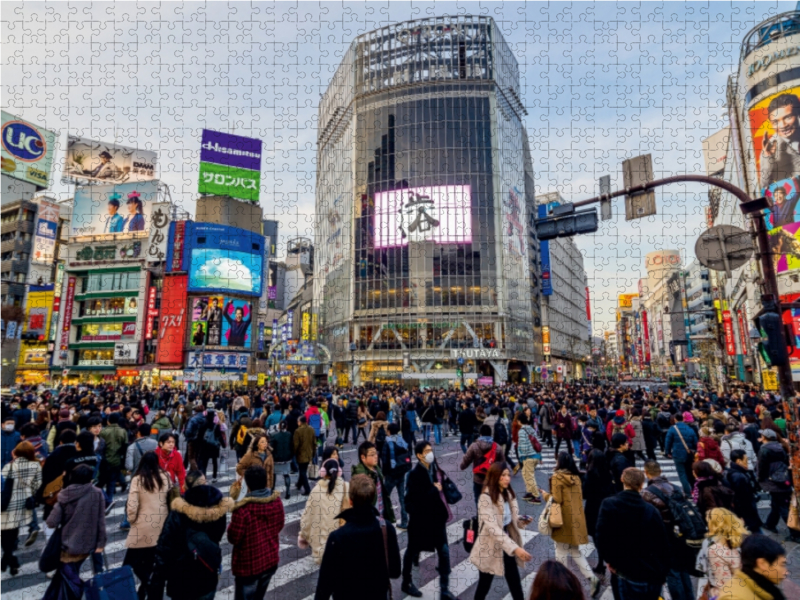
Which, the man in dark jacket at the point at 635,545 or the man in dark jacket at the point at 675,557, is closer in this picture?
the man in dark jacket at the point at 635,545

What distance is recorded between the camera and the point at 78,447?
7.05 meters

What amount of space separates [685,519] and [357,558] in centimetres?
350

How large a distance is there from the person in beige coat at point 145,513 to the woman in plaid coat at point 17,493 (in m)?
2.35

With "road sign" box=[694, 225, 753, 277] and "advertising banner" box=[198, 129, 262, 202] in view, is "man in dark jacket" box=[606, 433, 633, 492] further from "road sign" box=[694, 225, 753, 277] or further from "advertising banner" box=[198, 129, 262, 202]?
"advertising banner" box=[198, 129, 262, 202]

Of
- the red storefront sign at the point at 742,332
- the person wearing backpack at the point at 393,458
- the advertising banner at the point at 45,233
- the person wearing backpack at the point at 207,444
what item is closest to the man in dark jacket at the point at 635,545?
the person wearing backpack at the point at 393,458

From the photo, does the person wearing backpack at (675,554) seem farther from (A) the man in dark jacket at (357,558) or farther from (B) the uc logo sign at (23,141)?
(B) the uc logo sign at (23,141)

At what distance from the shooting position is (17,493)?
6184 mm

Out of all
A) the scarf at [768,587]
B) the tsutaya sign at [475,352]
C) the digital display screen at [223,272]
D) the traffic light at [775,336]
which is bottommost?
the scarf at [768,587]

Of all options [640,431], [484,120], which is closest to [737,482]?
[640,431]

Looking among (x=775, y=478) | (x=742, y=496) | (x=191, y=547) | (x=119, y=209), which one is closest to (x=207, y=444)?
(x=191, y=547)

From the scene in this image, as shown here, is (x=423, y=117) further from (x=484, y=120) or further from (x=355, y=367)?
(x=355, y=367)

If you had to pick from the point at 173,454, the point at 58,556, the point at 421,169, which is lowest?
the point at 58,556

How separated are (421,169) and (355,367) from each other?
2498cm

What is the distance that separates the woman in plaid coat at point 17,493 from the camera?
609cm
